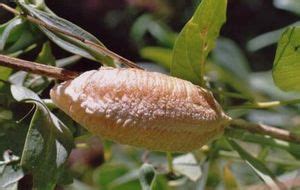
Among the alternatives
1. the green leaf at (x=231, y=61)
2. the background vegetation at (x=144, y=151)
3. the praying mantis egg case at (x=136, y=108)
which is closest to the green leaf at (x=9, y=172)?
the background vegetation at (x=144, y=151)

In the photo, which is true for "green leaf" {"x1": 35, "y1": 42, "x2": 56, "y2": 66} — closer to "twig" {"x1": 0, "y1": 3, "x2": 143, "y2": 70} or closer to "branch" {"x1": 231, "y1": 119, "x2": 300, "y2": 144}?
"twig" {"x1": 0, "y1": 3, "x2": 143, "y2": 70}

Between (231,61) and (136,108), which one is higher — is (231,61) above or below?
below

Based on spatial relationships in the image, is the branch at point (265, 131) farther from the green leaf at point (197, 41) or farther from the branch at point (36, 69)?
the branch at point (36, 69)

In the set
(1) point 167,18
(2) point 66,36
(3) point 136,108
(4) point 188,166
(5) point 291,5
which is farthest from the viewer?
(1) point 167,18

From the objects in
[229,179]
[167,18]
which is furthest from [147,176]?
[167,18]

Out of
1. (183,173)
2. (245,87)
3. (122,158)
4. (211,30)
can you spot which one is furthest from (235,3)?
(211,30)

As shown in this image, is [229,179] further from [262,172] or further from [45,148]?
[45,148]

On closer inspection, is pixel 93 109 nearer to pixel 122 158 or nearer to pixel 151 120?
pixel 151 120
